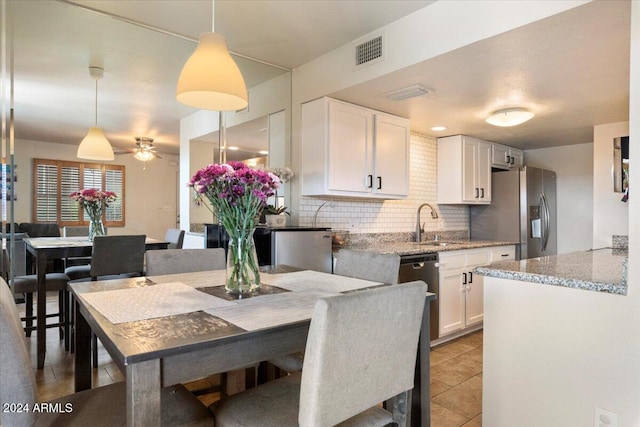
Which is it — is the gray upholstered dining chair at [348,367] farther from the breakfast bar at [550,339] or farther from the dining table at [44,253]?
the dining table at [44,253]

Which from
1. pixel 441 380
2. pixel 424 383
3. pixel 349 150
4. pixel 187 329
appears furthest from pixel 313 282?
pixel 349 150

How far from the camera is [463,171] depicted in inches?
169

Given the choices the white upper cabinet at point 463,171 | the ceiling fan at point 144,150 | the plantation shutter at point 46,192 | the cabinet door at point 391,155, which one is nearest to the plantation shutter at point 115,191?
the ceiling fan at point 144,150

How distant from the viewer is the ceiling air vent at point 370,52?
8.27ft

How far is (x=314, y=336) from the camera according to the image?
0.89 meters

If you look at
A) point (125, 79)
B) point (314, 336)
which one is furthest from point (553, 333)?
point (125, 79)

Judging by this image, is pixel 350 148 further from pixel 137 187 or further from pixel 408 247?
pixel 137 187

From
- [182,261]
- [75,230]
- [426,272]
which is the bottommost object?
[426,272]

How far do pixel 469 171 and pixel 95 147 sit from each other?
151 inches

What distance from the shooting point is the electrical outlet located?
4.79 ft

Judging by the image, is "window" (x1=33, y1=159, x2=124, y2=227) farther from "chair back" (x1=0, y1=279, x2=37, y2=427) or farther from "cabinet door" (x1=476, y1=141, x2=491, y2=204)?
"cabinet door" (x1=476, y1=141, x2=491, y2=204)

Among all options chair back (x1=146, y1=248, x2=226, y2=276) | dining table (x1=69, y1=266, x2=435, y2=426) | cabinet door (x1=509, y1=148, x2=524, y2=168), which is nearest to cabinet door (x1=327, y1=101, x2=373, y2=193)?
chair back (x1=146, y1=248, x2=226, y2=276)

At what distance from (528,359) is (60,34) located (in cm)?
349

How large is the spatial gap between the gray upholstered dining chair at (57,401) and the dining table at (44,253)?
65.2 inches
